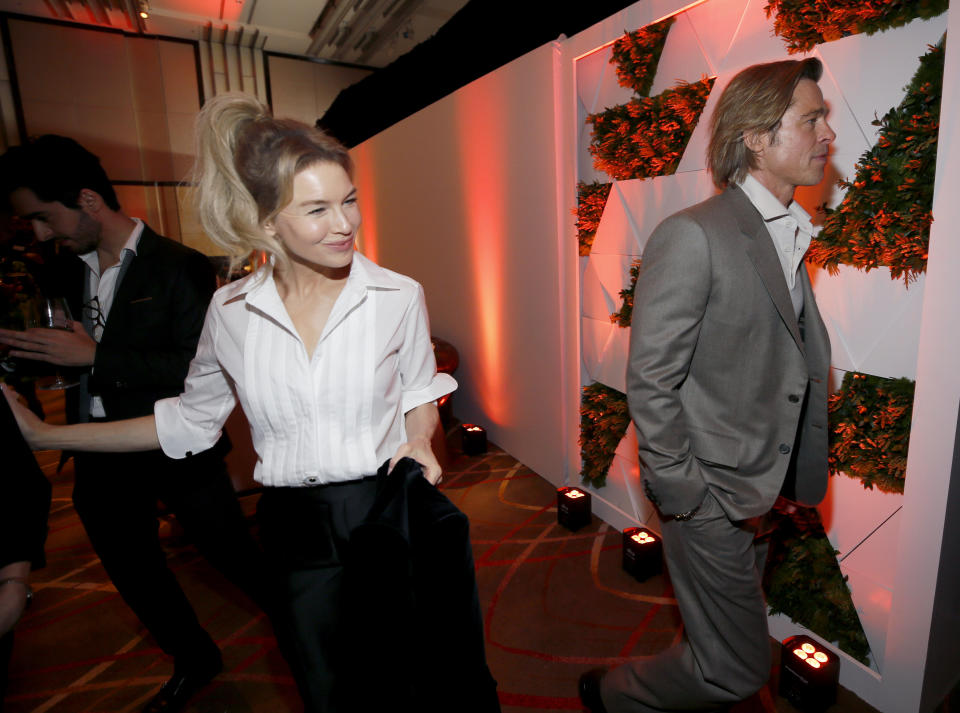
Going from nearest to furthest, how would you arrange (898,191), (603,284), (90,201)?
(898,191) → (90,201) → (603,284)

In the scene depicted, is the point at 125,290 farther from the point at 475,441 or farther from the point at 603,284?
the point at 475,441

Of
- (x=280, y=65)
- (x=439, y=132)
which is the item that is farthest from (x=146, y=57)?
(x=439, y=132)

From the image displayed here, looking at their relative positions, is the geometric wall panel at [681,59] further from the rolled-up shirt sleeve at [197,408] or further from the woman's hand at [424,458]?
the rolled-up shirt sleeve at [197,408]

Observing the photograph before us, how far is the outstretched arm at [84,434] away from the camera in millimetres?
1237

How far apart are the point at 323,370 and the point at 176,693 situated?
172 centimetres

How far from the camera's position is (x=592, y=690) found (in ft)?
6.07

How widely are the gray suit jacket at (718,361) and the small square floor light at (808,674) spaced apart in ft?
2.86

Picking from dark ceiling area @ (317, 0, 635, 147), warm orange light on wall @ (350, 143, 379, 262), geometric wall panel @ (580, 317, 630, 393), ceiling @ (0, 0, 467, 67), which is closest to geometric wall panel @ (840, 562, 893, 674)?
geometric wall panel @ (580, 317, 630, 393)

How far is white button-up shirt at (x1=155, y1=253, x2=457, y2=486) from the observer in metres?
1.21

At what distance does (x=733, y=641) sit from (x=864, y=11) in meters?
1.80

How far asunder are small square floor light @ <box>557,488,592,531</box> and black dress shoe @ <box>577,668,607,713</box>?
3.99 ft

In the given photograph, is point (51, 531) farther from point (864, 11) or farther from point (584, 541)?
point (864, 11)

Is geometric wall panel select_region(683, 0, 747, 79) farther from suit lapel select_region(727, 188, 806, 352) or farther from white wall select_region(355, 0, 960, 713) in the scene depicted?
suit lapel select_region(727, 188, 806, 352)

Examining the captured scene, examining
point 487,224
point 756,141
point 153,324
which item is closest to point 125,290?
point 153,324
